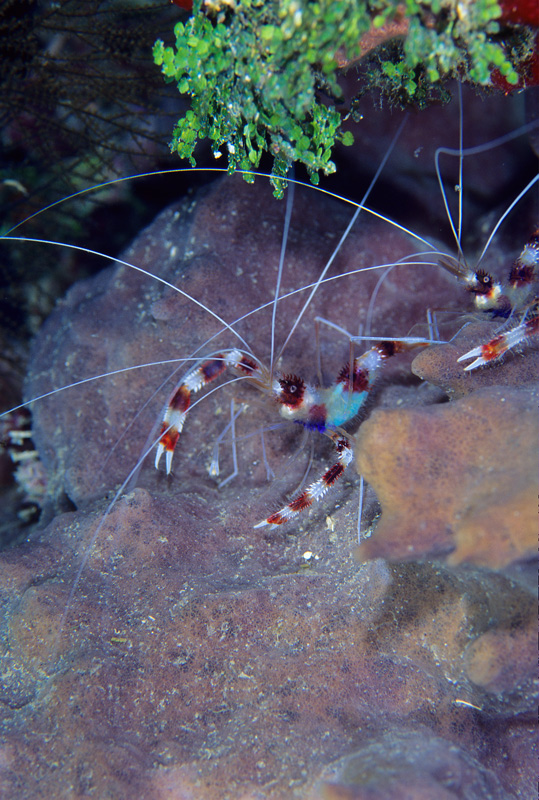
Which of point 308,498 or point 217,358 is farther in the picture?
point 217,358

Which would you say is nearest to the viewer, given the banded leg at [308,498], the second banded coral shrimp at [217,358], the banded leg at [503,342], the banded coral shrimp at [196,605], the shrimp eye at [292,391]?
the banded coral shrimp at [196,605]

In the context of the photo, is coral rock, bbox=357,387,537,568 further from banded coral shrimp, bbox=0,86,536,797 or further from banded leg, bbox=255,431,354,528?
banded leg, bbox=255,431,354,528

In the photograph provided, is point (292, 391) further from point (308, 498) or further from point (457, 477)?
point (457, 477)

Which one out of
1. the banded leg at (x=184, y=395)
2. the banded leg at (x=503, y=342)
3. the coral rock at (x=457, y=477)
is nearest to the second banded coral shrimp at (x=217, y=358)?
the banded leg at (x=184, y=395)

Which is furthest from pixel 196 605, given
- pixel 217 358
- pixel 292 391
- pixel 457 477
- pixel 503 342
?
pixel 503 342

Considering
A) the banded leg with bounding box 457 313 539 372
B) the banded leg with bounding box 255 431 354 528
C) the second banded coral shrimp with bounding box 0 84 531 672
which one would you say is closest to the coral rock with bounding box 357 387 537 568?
the banded leg with bounding box 457 313 539 372

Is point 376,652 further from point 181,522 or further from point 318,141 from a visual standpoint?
point 318,141

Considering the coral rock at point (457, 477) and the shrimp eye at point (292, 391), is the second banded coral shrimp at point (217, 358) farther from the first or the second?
the coral rock at point (457, 477)
